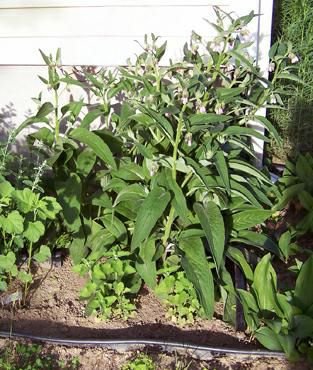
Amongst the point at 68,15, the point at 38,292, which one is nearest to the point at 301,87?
the point at 68,15

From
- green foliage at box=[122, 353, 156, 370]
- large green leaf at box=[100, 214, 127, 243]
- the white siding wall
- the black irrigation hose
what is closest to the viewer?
green foliage at box=[122, 353, 156, 370]

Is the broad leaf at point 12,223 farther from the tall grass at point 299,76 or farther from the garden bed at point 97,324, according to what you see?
the tall grass at point 299,76

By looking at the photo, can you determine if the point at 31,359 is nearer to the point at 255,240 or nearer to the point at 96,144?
the point at 96,144

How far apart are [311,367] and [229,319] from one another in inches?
17.5

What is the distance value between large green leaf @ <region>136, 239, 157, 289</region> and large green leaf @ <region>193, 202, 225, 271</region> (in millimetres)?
313

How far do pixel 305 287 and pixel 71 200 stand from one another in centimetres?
124

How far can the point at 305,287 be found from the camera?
2984 mm

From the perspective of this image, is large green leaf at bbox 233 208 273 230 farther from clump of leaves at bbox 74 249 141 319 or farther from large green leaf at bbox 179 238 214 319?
clump of leaves at bbox 74 249 141 319

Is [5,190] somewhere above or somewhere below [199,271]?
above

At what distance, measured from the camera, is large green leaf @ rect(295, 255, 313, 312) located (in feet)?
9.75

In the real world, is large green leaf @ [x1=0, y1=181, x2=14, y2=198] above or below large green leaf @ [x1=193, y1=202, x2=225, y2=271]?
above

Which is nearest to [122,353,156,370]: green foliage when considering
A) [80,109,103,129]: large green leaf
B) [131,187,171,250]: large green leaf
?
[131,187,171,250]: large green leaf

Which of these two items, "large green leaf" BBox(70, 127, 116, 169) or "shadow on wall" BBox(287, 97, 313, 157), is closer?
"large green leaf" BBox(70, 127, 116, 169)

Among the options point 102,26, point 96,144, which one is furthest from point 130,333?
point 102,26
